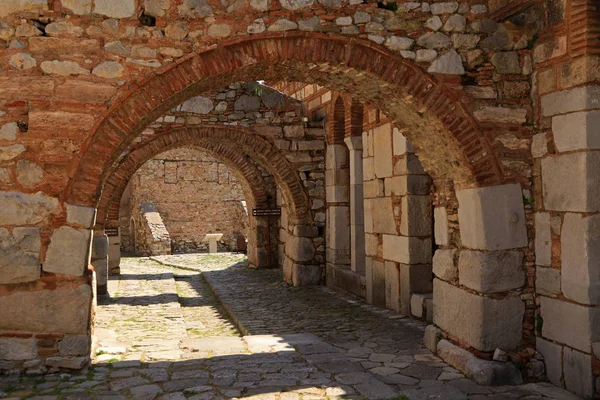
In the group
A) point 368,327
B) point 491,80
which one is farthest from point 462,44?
point 368,327

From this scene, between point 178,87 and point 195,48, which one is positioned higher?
point 195,48

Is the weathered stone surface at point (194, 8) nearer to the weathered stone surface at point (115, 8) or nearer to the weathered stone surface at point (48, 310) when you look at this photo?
the weathered stone surface at point (115, 8)

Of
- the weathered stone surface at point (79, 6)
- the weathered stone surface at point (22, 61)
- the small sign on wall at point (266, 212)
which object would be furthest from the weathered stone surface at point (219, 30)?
the small sign on wall at point (266, 212)

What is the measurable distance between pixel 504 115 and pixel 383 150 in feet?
10.0

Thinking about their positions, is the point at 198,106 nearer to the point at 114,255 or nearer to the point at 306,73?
the point at 114,255

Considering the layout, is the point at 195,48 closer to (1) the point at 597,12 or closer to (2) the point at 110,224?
(1) the point at 597,12

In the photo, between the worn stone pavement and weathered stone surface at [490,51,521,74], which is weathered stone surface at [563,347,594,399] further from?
weathered stone surface at [490,51,521,74]

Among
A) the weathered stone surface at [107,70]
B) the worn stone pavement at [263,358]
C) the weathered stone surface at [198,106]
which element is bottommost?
the worn stone pavement at [263,358]

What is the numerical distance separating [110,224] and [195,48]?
8.76m

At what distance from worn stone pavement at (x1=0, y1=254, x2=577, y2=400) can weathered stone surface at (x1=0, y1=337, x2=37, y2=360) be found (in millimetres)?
175

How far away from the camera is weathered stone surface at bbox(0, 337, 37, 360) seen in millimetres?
4512

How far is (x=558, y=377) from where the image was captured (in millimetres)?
4566

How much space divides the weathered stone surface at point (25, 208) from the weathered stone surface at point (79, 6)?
1.51 meters

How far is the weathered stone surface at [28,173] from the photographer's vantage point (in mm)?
4555
